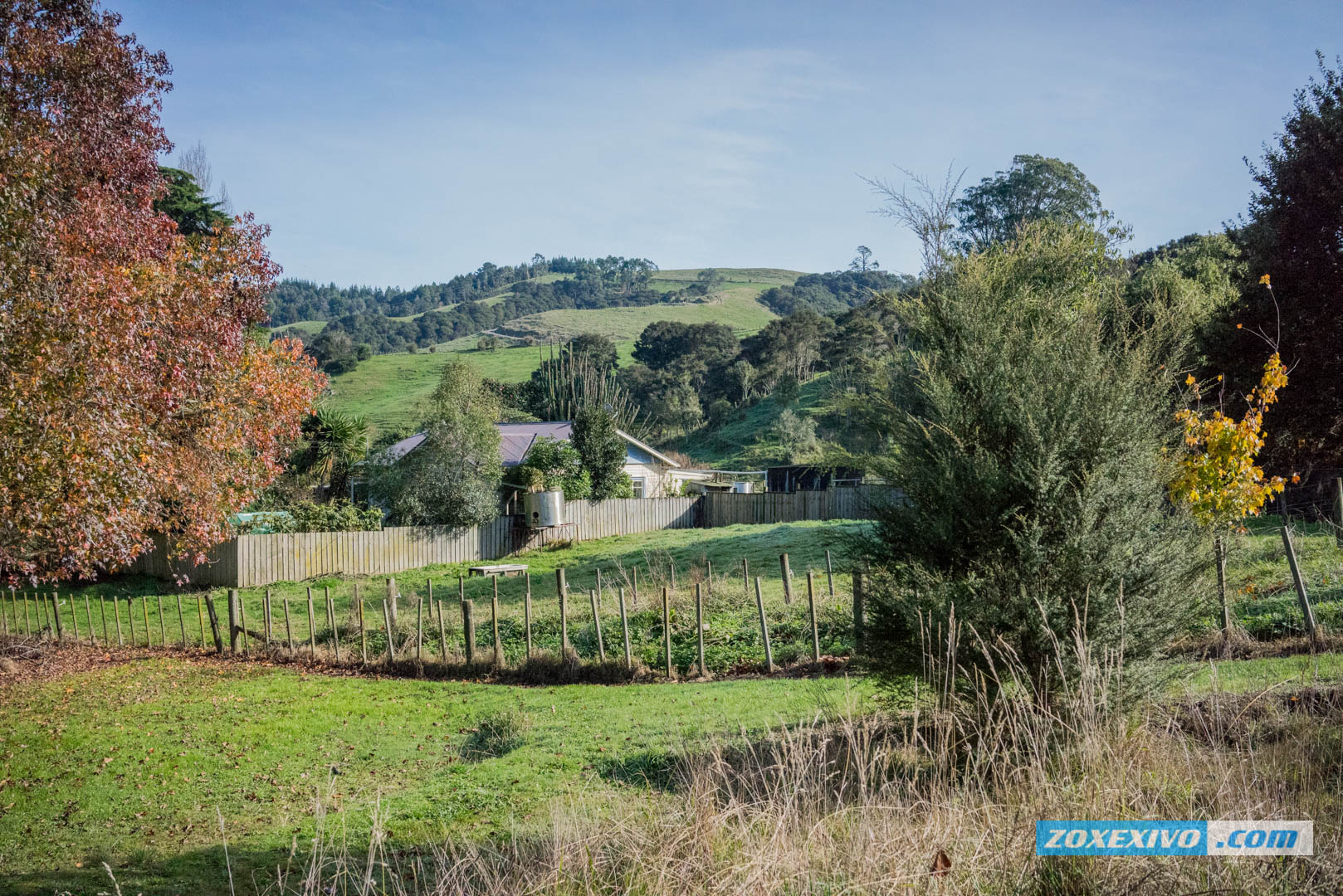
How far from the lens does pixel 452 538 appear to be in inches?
1219

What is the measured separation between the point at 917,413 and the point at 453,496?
25.3 metres

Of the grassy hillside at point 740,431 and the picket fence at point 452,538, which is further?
the grassy hillside at point 740,431

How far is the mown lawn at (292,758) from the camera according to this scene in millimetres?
7469

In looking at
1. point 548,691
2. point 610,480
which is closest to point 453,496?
point 610,480

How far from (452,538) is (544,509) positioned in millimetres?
3651

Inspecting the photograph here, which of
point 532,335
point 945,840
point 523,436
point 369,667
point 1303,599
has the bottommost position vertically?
point 369,667

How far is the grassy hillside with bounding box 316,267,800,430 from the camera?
7369 centimetres

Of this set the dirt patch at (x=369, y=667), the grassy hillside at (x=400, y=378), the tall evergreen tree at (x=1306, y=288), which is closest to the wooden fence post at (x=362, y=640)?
the dirt patch at (x=369, y=667)

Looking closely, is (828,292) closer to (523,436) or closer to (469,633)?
(523,436)

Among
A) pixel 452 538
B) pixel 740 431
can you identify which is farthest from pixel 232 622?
pixel 740 431

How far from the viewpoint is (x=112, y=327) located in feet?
38.4

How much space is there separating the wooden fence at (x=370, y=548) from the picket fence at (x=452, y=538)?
0.02m

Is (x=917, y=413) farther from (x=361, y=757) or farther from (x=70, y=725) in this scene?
(x=70, y=725)

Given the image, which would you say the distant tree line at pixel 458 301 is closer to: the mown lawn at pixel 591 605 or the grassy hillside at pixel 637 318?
the grassy hillside at pixel 637 318
